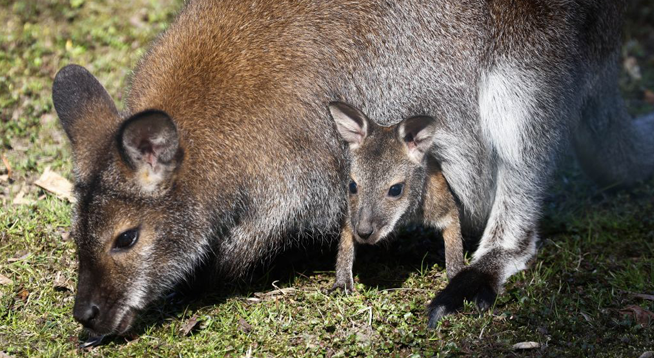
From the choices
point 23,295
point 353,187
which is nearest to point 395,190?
point 353,187

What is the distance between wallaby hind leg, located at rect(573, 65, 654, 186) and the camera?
5156 mm

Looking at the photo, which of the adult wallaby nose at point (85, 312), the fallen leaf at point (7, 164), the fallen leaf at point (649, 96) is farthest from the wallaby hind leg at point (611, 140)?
the fallen leaf at point (7, 164)

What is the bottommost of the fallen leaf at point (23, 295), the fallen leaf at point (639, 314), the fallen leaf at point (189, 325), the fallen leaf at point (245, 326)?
the fallen leaf at point (245, 326)

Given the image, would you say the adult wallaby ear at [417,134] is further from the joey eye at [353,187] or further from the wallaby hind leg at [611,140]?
the wallaby hind leg at [611,140]

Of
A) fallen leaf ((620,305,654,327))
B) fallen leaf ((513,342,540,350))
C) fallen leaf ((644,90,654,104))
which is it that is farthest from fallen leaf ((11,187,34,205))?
fallen leaf ((644,90,654,104))

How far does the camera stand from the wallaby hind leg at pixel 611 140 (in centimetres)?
516

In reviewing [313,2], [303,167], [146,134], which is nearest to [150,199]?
[146,134]

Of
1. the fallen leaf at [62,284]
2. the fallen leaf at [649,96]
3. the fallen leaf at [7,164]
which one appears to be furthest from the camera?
the fallen leaf at [649,96]

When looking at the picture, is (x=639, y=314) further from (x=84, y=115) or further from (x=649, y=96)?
(x=649, y=96)

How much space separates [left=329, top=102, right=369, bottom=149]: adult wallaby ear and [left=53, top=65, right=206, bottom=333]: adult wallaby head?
849 millimetres

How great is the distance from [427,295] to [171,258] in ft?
4.84

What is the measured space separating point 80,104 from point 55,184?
63.6 inches

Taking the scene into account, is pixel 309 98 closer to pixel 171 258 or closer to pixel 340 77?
pixel 340 77

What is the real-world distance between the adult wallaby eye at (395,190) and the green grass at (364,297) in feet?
1.95
